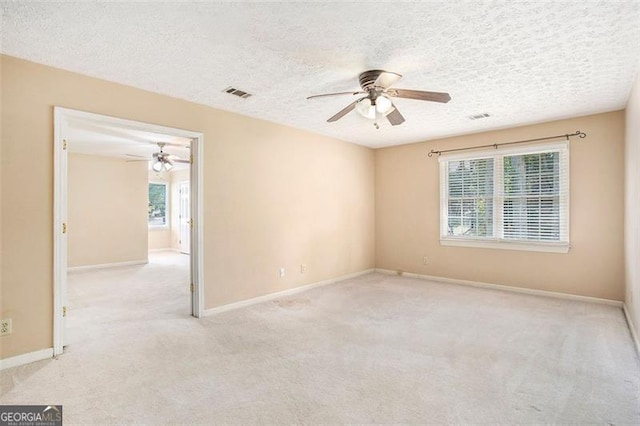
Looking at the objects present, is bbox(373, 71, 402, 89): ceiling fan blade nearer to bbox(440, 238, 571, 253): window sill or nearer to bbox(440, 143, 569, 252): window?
bbox(440, 143, 569, 252): window

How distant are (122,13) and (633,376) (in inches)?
172

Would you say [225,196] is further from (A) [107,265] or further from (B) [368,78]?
(A) [107,265]

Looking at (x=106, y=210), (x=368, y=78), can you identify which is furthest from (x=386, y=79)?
(x=106, y=210)

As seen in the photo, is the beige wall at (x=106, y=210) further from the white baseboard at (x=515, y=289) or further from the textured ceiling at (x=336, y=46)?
the white baseboard at (x=515, y=289)

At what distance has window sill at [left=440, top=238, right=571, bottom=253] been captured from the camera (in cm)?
462

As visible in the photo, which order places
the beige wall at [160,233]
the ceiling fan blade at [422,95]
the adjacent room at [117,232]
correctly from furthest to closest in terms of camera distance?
the beige wall at [160,233] < the adjacent room at [117,232] < the ceiling fan blade at [422,95]

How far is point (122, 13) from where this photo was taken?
211 centimetres

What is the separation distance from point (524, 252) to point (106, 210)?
8174 mm

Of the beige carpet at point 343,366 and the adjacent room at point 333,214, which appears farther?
the adjacent room at point 333,214

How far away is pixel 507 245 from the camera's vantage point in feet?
16.6

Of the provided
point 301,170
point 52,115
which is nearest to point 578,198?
point 301,170

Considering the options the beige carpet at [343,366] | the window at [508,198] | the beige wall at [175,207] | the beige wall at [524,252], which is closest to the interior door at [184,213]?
the beige wall at [175,207]

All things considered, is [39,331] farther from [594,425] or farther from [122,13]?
[594,425]

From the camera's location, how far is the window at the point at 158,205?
32.2ft
